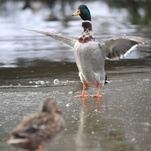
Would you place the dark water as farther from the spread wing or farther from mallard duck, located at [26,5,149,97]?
the spread wing

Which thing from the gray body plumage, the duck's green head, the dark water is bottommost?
the dark water

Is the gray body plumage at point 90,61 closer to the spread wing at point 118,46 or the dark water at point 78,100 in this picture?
the spread wing at point 118,46

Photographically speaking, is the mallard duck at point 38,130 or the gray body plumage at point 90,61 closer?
the mallard duck at point 38,130

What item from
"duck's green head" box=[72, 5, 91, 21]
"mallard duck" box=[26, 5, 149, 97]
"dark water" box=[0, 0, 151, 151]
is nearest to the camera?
"dark water" box=[0, 0, 151, 151]

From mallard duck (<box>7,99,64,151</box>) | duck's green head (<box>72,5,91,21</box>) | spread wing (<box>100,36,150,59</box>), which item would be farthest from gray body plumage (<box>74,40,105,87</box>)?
mallard duck (<box>7,99,64,151</box>)

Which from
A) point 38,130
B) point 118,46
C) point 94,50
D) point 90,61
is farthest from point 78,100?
point 38,130

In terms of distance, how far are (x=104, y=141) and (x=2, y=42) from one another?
1418 centimetres

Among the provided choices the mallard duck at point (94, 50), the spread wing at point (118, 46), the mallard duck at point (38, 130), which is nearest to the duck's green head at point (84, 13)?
the mallard duck at point (94, 50)

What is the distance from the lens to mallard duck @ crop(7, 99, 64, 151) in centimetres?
582

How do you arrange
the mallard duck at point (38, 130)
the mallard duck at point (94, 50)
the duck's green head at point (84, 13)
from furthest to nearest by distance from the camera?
1. the duck's green head at point (84, 13)
2. the mallard duck at point (94, 50)
3. the mallard duck at point (38, 130)

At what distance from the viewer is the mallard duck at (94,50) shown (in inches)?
401

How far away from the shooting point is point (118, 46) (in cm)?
1059

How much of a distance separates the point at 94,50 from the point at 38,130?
4444 millimetres

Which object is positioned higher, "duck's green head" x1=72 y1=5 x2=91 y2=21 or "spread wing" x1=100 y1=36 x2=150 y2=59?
"duck's green head" x1=72 y1=5 x2=91 y2=21
